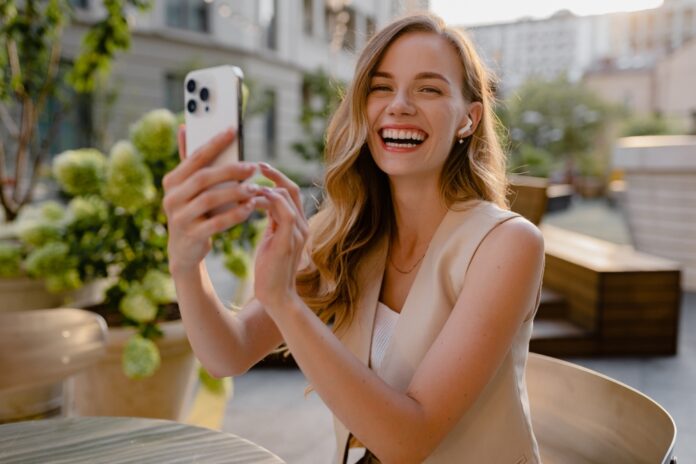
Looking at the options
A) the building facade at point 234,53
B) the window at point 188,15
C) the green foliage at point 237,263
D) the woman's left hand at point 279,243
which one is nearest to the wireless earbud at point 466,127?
the woman's left hand at point 279,243

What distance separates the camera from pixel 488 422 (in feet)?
4.32

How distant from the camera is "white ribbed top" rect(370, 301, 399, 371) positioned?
4.75ft

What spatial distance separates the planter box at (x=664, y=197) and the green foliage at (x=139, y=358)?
17.9ft

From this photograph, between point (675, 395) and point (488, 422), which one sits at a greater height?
point (488, 422)

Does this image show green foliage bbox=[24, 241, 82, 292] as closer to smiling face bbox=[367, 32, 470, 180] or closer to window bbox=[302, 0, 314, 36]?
smiling face bbox=[367, 32, 470, 180]

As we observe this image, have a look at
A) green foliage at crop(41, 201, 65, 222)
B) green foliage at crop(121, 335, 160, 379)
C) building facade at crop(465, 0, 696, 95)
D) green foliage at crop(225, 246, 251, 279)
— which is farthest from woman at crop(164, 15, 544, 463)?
building facade at crop(465, 0, 696, 95)

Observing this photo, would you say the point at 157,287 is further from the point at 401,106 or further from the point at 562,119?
the point at 562,119

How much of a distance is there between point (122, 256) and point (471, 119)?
6.06 ft

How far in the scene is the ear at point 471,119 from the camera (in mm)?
1515

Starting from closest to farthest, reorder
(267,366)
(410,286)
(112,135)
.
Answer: (410,286), (267,366), (112,135)

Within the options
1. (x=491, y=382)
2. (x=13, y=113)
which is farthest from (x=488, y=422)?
(x=13, y=113)

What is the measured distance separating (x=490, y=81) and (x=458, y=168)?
0.77ft

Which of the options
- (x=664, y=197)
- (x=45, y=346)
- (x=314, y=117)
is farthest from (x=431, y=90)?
(x=314, y=117)

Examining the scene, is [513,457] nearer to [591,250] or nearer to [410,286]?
[410,286]
